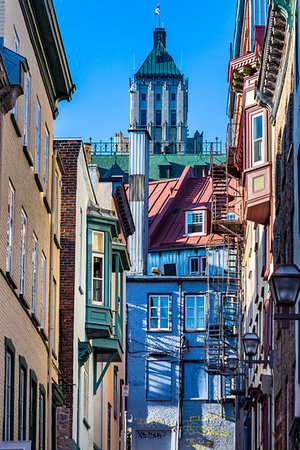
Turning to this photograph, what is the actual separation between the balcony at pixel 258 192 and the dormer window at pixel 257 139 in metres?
0.52

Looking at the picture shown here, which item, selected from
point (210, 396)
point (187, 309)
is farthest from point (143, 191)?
point (210, 396)

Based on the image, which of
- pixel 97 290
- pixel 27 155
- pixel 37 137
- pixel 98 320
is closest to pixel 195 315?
pixel 97 290

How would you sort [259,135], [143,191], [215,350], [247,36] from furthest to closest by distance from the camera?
[143,191] < [215,350] < [247,36] < [259,135]

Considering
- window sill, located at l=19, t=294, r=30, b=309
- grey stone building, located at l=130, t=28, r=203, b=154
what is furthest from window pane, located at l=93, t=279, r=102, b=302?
grey stone building, located at l=130, t=28, r=203, b=154

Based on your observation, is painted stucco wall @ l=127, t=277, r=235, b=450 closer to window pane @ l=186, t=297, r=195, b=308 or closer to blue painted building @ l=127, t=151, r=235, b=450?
blue painted building @ l=127, t=151, r=235, b=450

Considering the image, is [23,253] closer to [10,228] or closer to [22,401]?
[10,228]

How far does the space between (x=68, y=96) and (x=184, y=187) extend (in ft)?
163

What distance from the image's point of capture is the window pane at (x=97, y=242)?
109ft

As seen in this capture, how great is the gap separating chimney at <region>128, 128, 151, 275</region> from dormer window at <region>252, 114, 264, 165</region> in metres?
31.2

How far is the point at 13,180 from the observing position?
66.5ft

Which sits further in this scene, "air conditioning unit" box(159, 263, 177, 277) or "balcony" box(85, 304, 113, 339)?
"air conditioning unit" box(159, 263, 177, 277)

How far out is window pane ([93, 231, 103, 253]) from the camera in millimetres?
33281

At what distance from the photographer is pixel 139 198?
64.6 meters

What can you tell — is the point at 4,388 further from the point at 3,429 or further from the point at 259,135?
the point at 259,135
